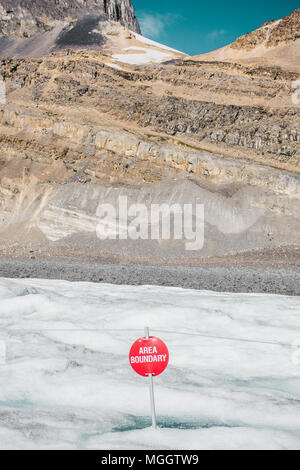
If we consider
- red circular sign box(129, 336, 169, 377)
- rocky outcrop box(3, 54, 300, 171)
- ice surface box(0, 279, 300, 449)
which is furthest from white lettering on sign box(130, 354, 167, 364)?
rocky outcrop box(3, 54, 300, 171)

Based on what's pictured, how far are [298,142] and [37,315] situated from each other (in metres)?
30.0

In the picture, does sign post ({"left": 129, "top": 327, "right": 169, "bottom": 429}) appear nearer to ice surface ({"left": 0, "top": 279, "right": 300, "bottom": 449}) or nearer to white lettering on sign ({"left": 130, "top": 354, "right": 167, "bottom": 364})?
white lettering on sign ({"left": 130, "top": 354, "right": 167, "bottom": 364})

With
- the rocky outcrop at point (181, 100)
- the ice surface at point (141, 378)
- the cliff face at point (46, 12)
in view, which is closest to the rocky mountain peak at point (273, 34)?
the rocky outcrop at point (181, 100)

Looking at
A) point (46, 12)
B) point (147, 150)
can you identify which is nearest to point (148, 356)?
point (147, 150)

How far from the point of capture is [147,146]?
102ft

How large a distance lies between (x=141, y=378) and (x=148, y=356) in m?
1.28

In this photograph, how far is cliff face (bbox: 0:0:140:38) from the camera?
281 ft

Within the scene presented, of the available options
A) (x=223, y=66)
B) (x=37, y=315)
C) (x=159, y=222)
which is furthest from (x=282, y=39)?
(x=37, y=315)

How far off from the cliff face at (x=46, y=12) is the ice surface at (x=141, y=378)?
92344mm

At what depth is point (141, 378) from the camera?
16.5 feet

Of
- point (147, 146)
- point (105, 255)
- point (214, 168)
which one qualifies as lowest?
point (105, 255)

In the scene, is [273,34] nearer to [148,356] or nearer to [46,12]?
[148,356]
